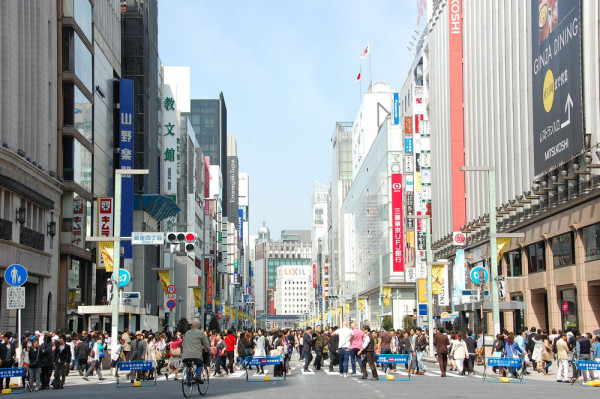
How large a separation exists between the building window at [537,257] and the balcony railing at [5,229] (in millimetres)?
26327

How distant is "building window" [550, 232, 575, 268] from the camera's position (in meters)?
41.1

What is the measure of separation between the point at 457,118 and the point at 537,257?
65.8 ft

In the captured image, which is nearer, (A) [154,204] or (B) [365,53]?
(A) [154,204]

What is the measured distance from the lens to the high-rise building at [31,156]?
39.1 meters

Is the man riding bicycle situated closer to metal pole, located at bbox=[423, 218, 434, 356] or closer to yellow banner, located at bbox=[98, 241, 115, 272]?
yellow banner, located at bbox=[98, 241, 115, 272]

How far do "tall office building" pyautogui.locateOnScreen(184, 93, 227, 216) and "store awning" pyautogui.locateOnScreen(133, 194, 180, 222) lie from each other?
115316 millimetres

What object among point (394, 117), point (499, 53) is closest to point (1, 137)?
point (499, 53)

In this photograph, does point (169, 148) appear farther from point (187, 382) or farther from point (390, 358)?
point (187, 382)

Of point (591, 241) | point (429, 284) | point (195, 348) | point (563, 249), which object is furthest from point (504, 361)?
point (429, 284)

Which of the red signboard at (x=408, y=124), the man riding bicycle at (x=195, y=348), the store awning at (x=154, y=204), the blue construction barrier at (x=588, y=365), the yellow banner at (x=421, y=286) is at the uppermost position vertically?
the red signboard at (x=408, y=124)

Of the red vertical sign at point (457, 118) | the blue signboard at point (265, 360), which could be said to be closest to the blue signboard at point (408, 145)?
the red vertical sign at point (457, 118)

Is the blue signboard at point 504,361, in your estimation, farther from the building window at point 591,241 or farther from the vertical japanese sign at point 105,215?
the vertical japanese sign at point 105,215

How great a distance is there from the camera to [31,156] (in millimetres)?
43062

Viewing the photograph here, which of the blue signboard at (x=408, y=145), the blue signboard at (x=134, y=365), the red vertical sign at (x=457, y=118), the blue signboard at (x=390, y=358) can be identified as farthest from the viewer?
the blue signboard at (x=408, y=145)
